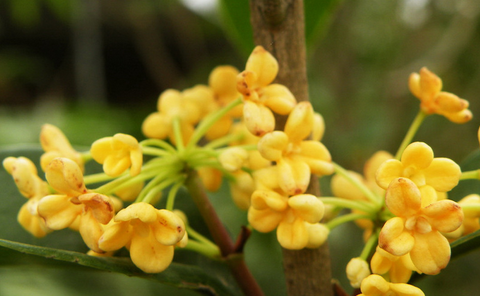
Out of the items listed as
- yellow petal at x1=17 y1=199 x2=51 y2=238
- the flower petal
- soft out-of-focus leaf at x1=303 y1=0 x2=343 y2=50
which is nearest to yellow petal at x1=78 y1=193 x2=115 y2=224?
yellow petal at x1=17 y1=199 x2=51 y2=238

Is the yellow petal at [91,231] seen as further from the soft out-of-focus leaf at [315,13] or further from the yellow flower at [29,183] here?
the soft out-of-focus leaf at [315,13]

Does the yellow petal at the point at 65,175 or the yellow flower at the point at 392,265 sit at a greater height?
the yellow petal at the point at 65,175

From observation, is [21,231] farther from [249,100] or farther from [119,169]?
[249,100]

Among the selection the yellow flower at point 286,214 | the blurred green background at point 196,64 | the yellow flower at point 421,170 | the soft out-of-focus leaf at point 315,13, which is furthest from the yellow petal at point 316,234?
the blurred green background at point 196,64

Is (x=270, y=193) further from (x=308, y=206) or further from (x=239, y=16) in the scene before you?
(x=239, y=16)

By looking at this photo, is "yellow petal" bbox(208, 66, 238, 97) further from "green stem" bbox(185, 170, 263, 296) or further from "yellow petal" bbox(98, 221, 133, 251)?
"yellow petal" bbox(98, 221, 133, 251)

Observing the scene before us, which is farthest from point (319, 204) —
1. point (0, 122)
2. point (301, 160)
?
point (0, 122)
